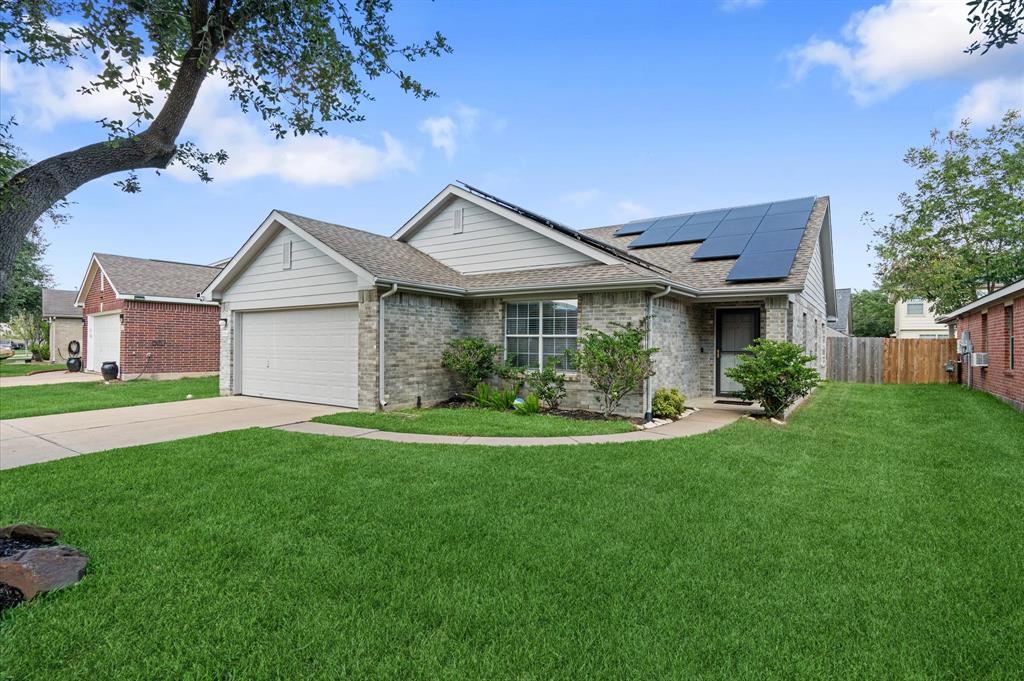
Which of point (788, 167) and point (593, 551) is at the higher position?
point (788, 167)

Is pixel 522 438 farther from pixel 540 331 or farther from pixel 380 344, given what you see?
pixel 380 344

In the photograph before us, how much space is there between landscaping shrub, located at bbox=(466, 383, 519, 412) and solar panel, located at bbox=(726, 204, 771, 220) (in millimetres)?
8786

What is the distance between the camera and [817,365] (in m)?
16.2

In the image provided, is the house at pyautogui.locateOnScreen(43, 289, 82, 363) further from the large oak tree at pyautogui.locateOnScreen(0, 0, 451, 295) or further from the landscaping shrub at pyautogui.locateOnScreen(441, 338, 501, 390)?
the large oak tree at pyautogui.locateOnScreen(0, 0, 451, 295)

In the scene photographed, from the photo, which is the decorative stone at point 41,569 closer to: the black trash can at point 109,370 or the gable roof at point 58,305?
the black trash can at point 109,370

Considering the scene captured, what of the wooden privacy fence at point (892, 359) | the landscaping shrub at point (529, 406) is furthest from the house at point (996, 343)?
the landscaping shrub at point (529, 406)

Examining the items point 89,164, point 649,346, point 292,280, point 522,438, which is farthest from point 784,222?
point 89,164

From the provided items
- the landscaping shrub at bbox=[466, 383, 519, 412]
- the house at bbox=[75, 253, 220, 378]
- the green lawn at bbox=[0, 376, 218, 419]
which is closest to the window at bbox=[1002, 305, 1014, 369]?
the landscaping shrub at bbox=[466, 383, 519, 412]

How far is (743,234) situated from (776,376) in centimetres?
538

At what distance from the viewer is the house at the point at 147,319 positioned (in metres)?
17.9

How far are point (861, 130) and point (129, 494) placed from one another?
1583cm

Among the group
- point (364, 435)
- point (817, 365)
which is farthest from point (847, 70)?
point (364, 435)

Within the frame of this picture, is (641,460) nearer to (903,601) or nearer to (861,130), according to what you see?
(903,601)

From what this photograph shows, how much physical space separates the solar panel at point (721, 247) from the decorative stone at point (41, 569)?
12661 millimetres
